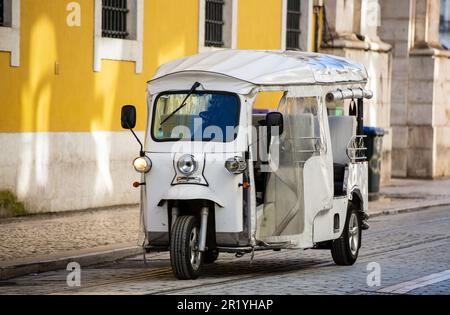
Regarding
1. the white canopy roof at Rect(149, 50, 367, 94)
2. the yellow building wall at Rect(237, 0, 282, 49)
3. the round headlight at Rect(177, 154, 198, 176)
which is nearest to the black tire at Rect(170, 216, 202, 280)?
the round headlight at Rect(177, 154, 198, 176)

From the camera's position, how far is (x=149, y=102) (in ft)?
47.0

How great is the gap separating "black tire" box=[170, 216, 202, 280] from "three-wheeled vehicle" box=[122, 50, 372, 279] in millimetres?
10

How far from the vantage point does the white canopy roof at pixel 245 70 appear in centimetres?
1395

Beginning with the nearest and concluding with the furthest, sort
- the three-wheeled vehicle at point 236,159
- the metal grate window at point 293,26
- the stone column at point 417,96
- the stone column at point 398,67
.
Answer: the three-wheeled vehicle at point 236,159 → the metal grate window at point 293,26 → the stone column at point 398,67 → the stone column at point 417,96

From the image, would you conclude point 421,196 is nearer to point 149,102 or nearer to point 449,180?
point 449,180

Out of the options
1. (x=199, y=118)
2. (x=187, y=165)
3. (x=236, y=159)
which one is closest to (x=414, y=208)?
(x=199, y=118)

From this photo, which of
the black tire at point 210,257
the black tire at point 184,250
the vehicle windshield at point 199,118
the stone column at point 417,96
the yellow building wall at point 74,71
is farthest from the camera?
the stone column at point 417,96

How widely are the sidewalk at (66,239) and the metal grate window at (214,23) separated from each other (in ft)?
14.8

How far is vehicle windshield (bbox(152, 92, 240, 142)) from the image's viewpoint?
1387 cm

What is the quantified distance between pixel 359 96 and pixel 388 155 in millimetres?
14049

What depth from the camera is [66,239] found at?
666 inches

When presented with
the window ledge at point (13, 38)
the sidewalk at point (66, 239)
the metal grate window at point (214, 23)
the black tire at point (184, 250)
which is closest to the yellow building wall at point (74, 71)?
the window ledge at point (13, 38)

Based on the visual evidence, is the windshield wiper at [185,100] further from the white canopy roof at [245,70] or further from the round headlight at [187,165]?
A: the round headlight at [187,165]
